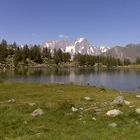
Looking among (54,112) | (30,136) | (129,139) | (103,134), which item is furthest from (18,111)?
(129,139)

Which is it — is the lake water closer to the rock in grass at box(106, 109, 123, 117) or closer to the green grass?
the rock in grass at box(106, 109, 123, 117)

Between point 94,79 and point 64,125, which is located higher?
point 64,125

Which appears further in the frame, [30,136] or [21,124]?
[21,124]

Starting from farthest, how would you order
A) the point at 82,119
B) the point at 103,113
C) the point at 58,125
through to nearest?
the point at 103,113
the point at 82,119
the point at 58,125

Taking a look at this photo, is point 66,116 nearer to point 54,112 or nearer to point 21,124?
point 54,112

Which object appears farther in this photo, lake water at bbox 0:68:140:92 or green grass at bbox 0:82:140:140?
lake water at bbox 0:68:140:92

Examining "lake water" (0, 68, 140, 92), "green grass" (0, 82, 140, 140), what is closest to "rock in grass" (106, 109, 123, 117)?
"green grass" (0, 82, 140, 140)

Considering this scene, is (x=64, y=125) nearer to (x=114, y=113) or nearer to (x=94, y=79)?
(x=114, y=113)

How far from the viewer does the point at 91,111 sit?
72.1 feet

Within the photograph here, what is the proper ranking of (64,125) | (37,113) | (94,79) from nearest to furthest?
(64,125) < (37,113) < (94,79)

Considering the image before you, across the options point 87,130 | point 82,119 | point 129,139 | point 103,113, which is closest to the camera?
point 129,139

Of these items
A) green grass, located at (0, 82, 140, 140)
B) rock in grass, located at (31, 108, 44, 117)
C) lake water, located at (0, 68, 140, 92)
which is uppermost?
rock in grass, located at (31, 108, 44, 117)

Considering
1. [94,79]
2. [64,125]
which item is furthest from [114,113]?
[94,79]

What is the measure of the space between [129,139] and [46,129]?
190 inches
